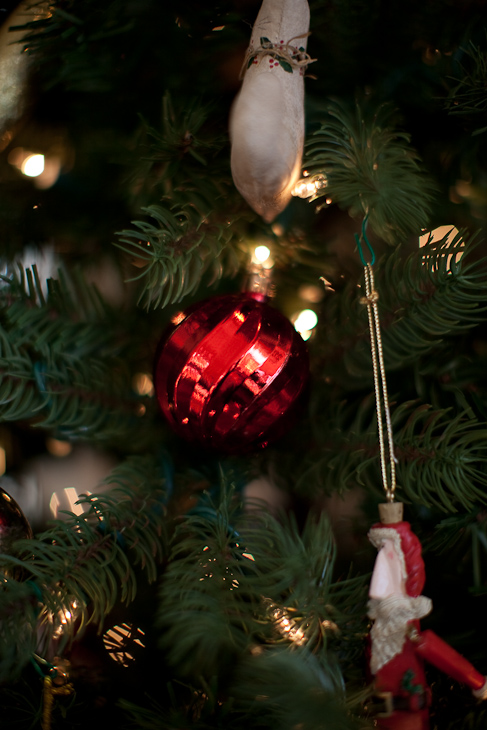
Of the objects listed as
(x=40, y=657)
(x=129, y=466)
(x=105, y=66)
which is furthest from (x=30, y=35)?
(x=40, y=657)

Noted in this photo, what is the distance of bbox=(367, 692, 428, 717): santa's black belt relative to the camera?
26 cm

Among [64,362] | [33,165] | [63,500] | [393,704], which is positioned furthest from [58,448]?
[393,704]

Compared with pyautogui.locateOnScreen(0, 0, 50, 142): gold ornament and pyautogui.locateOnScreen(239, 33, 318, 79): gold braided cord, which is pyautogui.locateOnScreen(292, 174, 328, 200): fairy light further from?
pyautogui.locateOnScreen(0, 0, 50, 142): gold ornament

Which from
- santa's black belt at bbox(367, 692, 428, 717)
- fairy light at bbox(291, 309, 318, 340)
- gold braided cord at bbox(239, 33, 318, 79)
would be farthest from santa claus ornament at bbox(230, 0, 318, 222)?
santa's black belt at bbox(367, 692, 428, 717)

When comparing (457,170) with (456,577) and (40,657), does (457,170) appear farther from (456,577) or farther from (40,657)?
(40,657)

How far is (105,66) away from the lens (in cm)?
36

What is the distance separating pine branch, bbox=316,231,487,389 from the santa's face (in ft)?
0.43

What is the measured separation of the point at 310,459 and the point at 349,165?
0.20 metres

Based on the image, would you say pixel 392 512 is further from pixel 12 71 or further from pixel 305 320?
pixel 12 71

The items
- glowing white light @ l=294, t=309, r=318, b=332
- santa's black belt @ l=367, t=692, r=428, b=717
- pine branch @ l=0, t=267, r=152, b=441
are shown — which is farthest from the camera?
glowing white light @ l=294, t=309, r=318, b=332

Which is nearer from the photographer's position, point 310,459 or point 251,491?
point 310,459

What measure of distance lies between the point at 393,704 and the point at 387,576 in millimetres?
60

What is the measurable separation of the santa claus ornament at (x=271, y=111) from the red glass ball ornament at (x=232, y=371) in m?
0.07

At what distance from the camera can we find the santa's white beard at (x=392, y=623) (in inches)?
10.5
